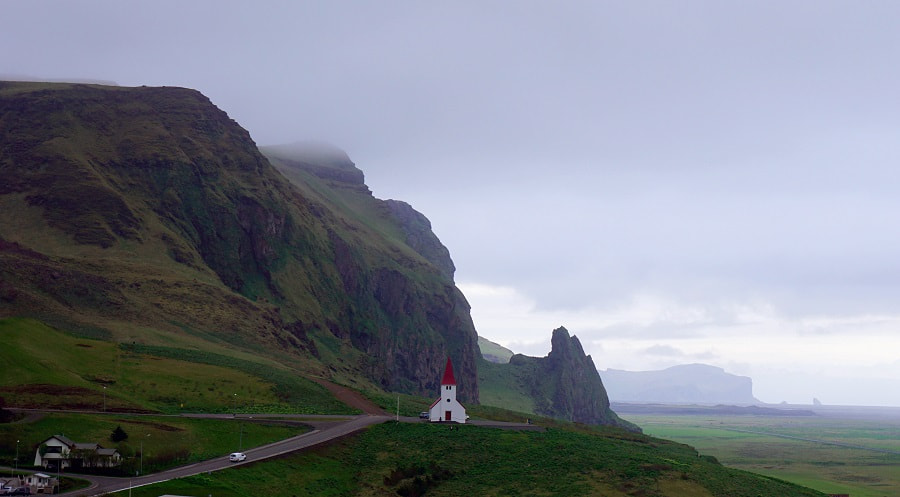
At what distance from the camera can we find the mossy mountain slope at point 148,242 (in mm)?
135500

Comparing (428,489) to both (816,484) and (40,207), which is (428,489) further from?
(40,207)

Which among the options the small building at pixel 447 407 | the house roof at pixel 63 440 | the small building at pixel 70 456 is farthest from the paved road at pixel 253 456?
the small building at pixel 447 407

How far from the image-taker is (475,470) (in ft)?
266

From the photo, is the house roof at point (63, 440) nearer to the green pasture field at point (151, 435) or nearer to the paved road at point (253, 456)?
the green pasture field at point (151, 435)

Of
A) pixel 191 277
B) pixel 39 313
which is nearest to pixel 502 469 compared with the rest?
pixel 39 313

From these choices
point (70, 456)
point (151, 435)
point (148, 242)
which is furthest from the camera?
point (148, 242)

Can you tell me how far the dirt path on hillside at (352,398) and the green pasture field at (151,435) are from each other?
2689cm

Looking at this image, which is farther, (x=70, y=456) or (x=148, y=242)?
(x=148, y=242)

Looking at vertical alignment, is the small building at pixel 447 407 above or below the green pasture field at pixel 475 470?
above

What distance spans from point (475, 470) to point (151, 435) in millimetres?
29898

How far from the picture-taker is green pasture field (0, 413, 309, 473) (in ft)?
229

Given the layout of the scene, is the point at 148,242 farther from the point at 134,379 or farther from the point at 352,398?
the point at 134,379

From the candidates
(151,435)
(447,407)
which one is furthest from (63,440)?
(447,407)

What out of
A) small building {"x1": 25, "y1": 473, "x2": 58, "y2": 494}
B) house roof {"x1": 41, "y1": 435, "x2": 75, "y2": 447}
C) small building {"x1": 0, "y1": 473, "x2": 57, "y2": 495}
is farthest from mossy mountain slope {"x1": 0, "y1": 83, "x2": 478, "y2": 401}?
small building {"x1": 25, "y1": 473, "x2": 58, "y2": 494}
